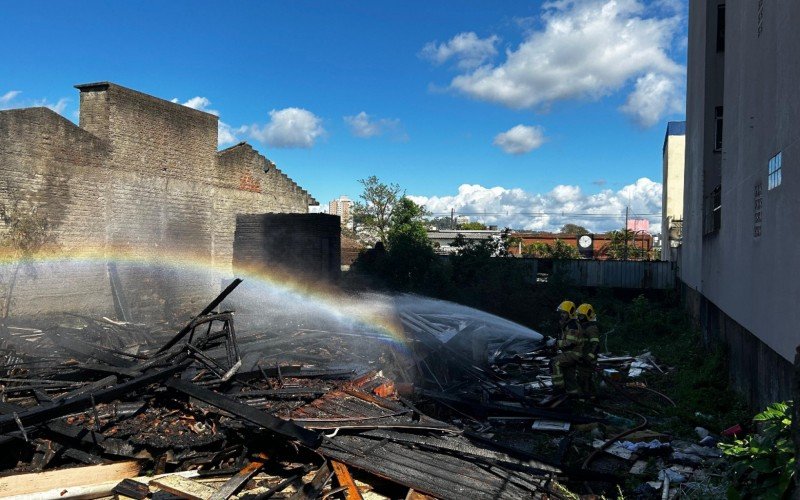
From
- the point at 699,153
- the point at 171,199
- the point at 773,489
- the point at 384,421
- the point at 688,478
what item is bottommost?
the point at 688,478

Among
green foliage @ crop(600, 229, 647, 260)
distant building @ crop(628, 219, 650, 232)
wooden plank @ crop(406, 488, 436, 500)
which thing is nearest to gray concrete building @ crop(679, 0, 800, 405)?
wooden plank @ crop(406, 488, 436, 500)

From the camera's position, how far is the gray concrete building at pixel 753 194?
19.1ft

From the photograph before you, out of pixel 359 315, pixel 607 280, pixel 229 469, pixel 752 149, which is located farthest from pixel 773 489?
pixel 607 280

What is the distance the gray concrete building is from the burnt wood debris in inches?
97.8

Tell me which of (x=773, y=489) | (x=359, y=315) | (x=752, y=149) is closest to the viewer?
(x=773, y=489)

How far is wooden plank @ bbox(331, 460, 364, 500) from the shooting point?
556 centimetres

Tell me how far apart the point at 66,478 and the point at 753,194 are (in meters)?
9.18

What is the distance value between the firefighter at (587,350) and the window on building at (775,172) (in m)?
3.56

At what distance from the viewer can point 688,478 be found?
641cm

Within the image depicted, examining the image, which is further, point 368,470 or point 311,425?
point 311,425

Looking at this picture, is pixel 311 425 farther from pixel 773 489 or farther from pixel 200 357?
pixel 773 489

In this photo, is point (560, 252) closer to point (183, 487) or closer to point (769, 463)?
point (183, 487)

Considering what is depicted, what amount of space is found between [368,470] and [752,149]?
6803mm

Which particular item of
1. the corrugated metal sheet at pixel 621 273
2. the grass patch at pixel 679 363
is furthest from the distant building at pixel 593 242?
the grass patch at pixel 679 363
